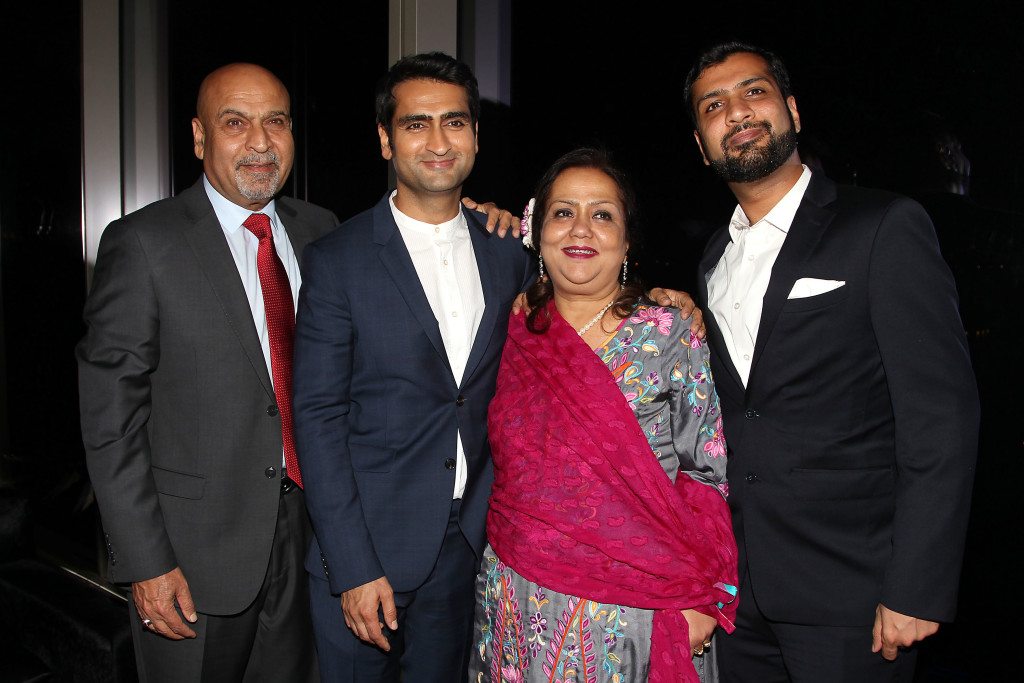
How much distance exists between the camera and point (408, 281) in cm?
154

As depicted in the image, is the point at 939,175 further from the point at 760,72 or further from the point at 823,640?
the point at 823,640

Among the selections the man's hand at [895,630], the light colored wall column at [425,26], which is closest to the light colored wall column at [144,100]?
the light colored wall column at [425,26]

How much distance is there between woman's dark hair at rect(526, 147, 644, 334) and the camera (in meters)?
1.53

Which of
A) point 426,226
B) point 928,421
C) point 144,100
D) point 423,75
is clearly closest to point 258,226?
point 426,226

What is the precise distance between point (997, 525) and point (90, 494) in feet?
11.6

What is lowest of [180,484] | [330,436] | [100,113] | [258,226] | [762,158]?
[180,484]

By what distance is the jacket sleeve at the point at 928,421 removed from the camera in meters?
1.26

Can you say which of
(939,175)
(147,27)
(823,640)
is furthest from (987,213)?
(147,27)

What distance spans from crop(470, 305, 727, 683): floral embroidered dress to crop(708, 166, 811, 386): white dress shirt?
0.24ft

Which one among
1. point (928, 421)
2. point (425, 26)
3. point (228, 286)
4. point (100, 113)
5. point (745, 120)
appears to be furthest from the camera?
point (100, 113)

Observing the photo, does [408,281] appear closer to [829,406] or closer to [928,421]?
[829,406]

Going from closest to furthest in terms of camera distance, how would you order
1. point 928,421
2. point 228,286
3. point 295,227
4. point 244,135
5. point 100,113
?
point 928,421, point 228,286, point 244,135, point 295,227, point 100,113

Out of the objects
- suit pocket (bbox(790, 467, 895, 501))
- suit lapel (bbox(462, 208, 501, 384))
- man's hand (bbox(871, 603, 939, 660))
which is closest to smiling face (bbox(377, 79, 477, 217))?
suit lapel (bbox(462, 208, 501, 384))

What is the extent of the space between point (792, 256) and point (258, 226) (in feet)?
3.72
